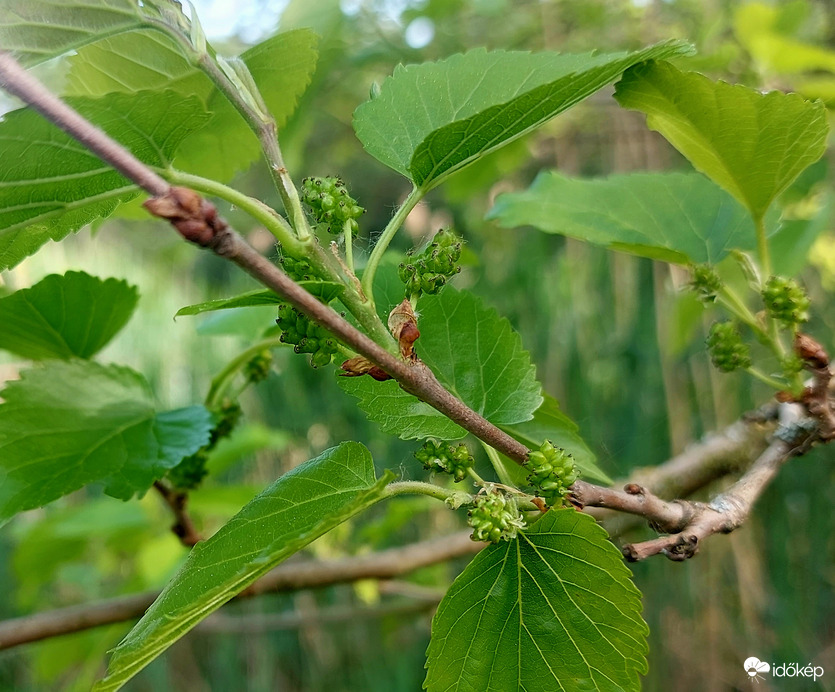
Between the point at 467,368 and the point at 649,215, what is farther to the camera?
the point at 649,215

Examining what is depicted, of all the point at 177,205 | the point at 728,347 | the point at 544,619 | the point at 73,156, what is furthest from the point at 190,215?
the point at 728,347

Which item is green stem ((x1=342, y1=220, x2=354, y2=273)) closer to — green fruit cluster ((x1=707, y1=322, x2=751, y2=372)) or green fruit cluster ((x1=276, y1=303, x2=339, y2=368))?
green fruit cluster ((x1=276, y1=303, x2=339, y2=368))

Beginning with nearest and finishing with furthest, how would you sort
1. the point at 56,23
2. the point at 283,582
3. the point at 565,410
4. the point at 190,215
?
the point at 190,215 < the point at 56,23 < the point at 283,582 < the point at 565,410

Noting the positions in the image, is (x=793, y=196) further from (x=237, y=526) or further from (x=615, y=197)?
(x=237, y=526)

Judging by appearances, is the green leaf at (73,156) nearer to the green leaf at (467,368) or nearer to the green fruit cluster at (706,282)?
the green leaf at (467,368)

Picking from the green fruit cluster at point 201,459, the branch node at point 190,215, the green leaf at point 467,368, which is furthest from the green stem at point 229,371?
the branch node at point 190,215

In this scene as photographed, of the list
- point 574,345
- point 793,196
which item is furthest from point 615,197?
point 574,345

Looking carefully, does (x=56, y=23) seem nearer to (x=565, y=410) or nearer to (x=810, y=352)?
(x=810, y=352)
